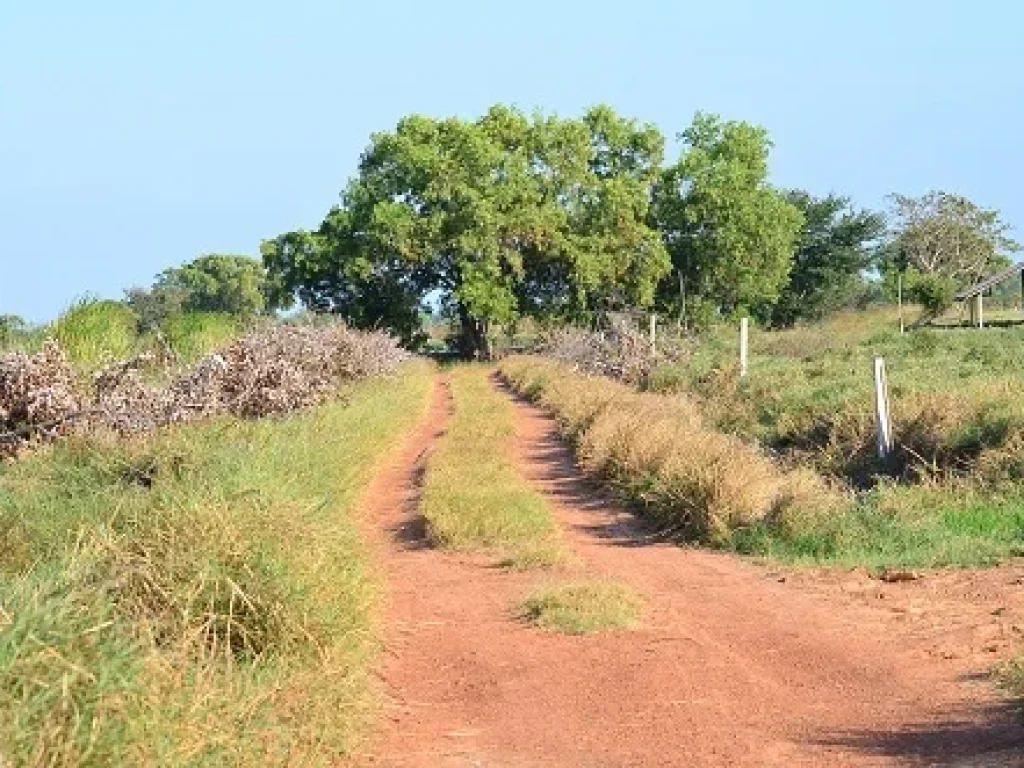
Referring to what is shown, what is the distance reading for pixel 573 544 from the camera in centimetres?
1334

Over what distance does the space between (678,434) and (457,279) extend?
40.9 m

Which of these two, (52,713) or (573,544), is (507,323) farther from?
Result: (52,713)

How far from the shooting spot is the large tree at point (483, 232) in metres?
54.7

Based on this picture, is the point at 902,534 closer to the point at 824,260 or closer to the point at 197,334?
the point at 197,334

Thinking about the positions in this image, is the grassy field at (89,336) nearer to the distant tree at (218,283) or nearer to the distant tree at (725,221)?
the distant tree at (725,221)

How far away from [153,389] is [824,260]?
5799cm

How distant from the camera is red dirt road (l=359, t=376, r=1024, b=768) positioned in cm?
722

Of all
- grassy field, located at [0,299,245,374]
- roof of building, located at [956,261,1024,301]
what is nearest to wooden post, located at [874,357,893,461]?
grassy field, located at [0,299,245,374]

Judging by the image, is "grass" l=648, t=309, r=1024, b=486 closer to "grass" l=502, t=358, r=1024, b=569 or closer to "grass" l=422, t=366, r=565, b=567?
"grass" l=502, t=358, r=1024, b=569

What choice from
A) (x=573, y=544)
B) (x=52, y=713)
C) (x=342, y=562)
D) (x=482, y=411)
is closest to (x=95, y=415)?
(x=573, y=544)

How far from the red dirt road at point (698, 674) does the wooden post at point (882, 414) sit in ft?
12.4

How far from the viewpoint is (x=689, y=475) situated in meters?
14.2

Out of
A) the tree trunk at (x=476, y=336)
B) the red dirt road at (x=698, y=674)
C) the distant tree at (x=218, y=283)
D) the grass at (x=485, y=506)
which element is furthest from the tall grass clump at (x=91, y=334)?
the distant tree at (x=218, y=283)

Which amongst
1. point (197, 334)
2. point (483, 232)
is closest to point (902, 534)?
point (197, 334)
